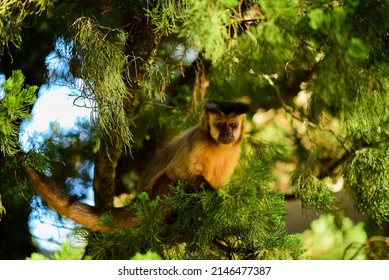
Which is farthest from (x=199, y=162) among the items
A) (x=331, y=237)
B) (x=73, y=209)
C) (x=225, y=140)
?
(x=331, y=237)

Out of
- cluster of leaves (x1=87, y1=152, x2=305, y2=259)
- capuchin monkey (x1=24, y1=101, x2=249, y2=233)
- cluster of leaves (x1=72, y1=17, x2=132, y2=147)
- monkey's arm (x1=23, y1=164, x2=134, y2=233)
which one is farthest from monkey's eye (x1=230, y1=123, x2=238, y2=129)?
cluster of leaves (x1=72, y1=17, x2=132, y2=147)

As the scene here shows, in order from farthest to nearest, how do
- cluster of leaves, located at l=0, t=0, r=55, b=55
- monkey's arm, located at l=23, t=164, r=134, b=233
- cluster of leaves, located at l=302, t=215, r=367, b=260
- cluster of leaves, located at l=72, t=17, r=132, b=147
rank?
cluster of leaves, located at l=302, t=215, r=367, b=260 < monkey's arm, located at l=23, t=164, r=134, b=233 < cluster of leaves, located at l=0, t=0, r=55, b=55 < cluster of leaves, located at l=72, t=17, r=132, b=147

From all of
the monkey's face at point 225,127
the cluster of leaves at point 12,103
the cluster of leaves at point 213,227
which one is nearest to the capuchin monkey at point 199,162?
the monkey's face at point 225,127

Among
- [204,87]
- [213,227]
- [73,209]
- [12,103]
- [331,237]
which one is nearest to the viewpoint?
[12,103]

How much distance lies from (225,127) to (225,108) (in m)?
0.14

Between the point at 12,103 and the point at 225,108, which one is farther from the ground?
the point at 12,103

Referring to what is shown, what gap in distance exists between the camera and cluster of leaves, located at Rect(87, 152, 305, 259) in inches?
144

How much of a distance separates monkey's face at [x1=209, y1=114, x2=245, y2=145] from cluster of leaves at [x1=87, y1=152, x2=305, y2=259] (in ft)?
2.53

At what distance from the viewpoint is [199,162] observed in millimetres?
4656

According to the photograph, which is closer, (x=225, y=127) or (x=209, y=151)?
(x=225, y=127)

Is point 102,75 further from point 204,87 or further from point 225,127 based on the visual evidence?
point 204,87

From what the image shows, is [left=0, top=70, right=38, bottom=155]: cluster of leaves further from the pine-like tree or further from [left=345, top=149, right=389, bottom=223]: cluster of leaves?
[left=345, top=149, right=389, bottom=223]: cluster of leaves

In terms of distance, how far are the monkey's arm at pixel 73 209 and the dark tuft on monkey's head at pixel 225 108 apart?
981 millimetres
